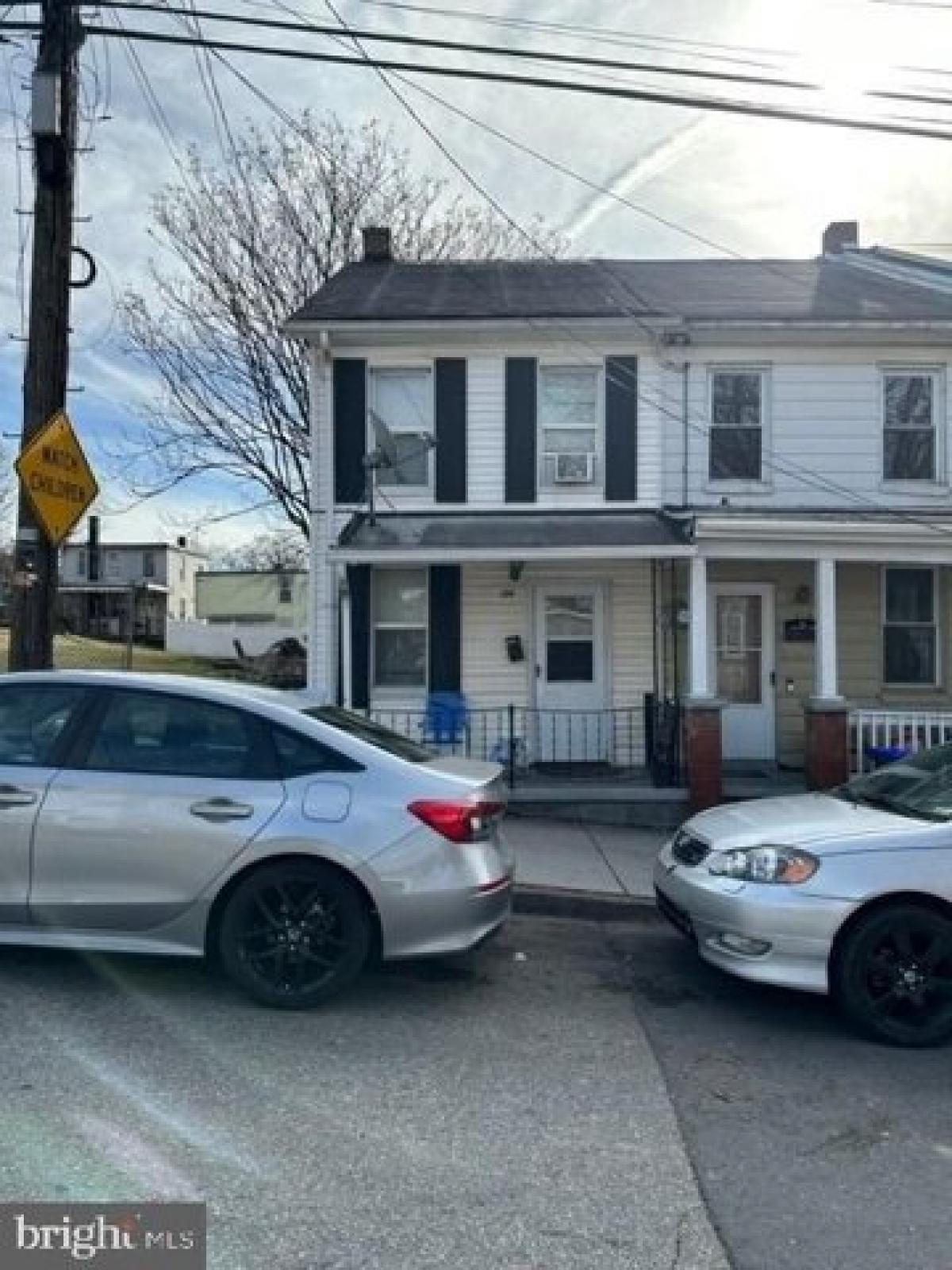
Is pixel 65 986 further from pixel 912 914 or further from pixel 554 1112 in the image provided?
pixel 912 914

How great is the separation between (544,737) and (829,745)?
3283 mm

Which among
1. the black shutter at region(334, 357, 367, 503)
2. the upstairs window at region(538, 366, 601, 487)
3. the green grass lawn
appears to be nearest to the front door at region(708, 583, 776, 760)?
the upstairs window at region(538, 366, 601, 487)

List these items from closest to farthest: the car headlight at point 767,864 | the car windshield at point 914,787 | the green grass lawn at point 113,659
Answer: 1. the car headlight at point 767,864
2. the car windshield at point 914,787
3. the green grass lawn at point 113,659

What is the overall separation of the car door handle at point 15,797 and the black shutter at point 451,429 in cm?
786

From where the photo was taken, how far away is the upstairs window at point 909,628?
1268 centimetres

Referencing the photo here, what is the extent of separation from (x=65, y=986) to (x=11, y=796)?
0.95 meters

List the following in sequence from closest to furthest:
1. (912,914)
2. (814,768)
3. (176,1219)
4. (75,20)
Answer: (176,1219) < (912,914) < (75,20) < (814,768)

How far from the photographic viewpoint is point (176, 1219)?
3.13 metres

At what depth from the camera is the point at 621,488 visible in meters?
12.4

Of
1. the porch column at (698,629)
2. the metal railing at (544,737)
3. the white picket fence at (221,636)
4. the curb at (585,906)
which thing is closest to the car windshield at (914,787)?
the curb at (585,906)

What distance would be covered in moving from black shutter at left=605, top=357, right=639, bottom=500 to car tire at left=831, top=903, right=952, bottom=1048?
7938 mm

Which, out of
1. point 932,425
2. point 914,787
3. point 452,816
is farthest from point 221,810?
point 932,425

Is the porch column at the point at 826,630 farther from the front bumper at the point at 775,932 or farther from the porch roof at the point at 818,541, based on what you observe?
the front bumper at the point at 775,932

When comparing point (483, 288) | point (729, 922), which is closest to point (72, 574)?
point (483, 288)
